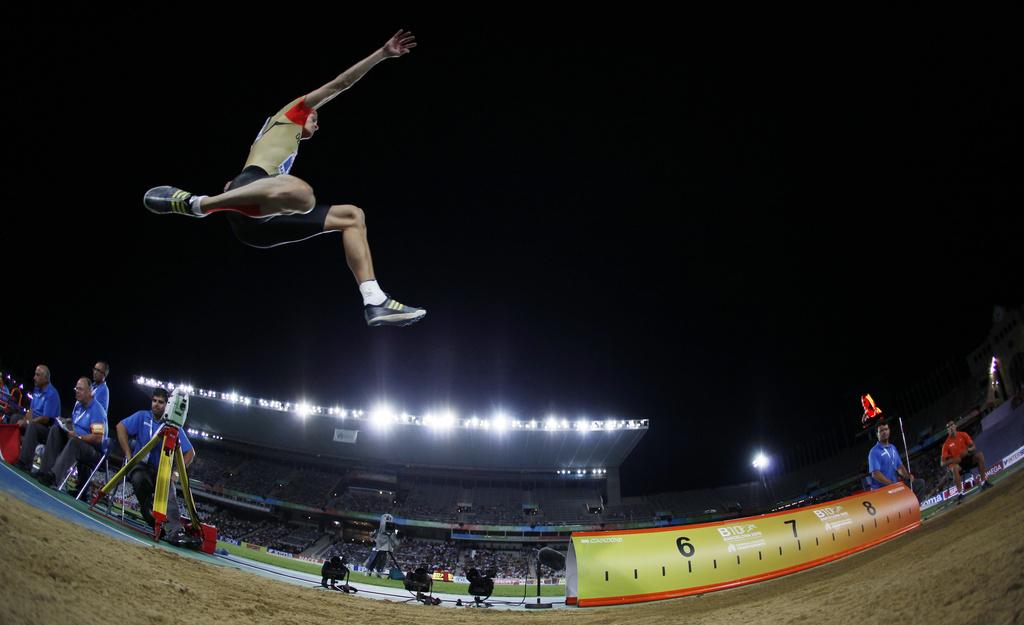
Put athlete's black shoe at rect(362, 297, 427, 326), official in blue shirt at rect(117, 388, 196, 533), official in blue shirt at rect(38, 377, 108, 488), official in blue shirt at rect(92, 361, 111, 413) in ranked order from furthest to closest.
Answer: official in blue shirt at rect(92, 361, 111, 413), official in blue shirt at rect(38, 377, 108, 488), official in blue shirt at rect(117, 388, 196, 533), athlete's black shoe at rect(362, 297, 427, 326)

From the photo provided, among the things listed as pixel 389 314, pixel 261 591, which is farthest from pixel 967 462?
pixel 261 591

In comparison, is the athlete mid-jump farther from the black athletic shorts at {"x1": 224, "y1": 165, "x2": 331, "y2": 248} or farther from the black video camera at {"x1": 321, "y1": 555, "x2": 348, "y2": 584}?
the black video camera at {"x1": 321, "y1": 555, "x2": 348, "y2": 584}

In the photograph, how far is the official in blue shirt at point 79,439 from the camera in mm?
6621

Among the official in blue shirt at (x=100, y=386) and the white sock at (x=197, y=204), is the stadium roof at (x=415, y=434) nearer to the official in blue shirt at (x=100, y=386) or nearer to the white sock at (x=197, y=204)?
the official in blue shirt at (x=100, y=386)

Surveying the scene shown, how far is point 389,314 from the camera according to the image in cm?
441

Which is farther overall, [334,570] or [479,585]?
[334,570]

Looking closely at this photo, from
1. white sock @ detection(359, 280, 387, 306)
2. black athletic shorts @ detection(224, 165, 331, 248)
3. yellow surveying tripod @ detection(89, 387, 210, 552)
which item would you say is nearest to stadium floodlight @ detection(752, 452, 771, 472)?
yellow surveying tripod @ detection(89, 387, 210, 552)

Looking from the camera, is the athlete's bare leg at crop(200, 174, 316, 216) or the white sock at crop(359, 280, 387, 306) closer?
the athlete's bare leg at crop(200, 174, 316, 216)

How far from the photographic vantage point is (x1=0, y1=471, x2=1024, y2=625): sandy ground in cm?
203

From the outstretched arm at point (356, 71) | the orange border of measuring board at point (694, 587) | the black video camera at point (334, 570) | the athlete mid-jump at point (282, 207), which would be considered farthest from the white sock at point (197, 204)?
the black video camera at point (334, 570)

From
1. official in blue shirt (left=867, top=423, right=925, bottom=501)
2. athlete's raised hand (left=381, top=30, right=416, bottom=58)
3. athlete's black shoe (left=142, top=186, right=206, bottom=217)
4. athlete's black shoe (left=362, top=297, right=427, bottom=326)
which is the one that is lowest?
official in blue shirt (left=867, top=423, right=925, bottom=501)

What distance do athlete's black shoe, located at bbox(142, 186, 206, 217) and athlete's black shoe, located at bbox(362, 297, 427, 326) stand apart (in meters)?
1.74

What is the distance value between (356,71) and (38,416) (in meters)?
6.97

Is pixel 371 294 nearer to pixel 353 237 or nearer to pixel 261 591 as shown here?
pixel 353 237
